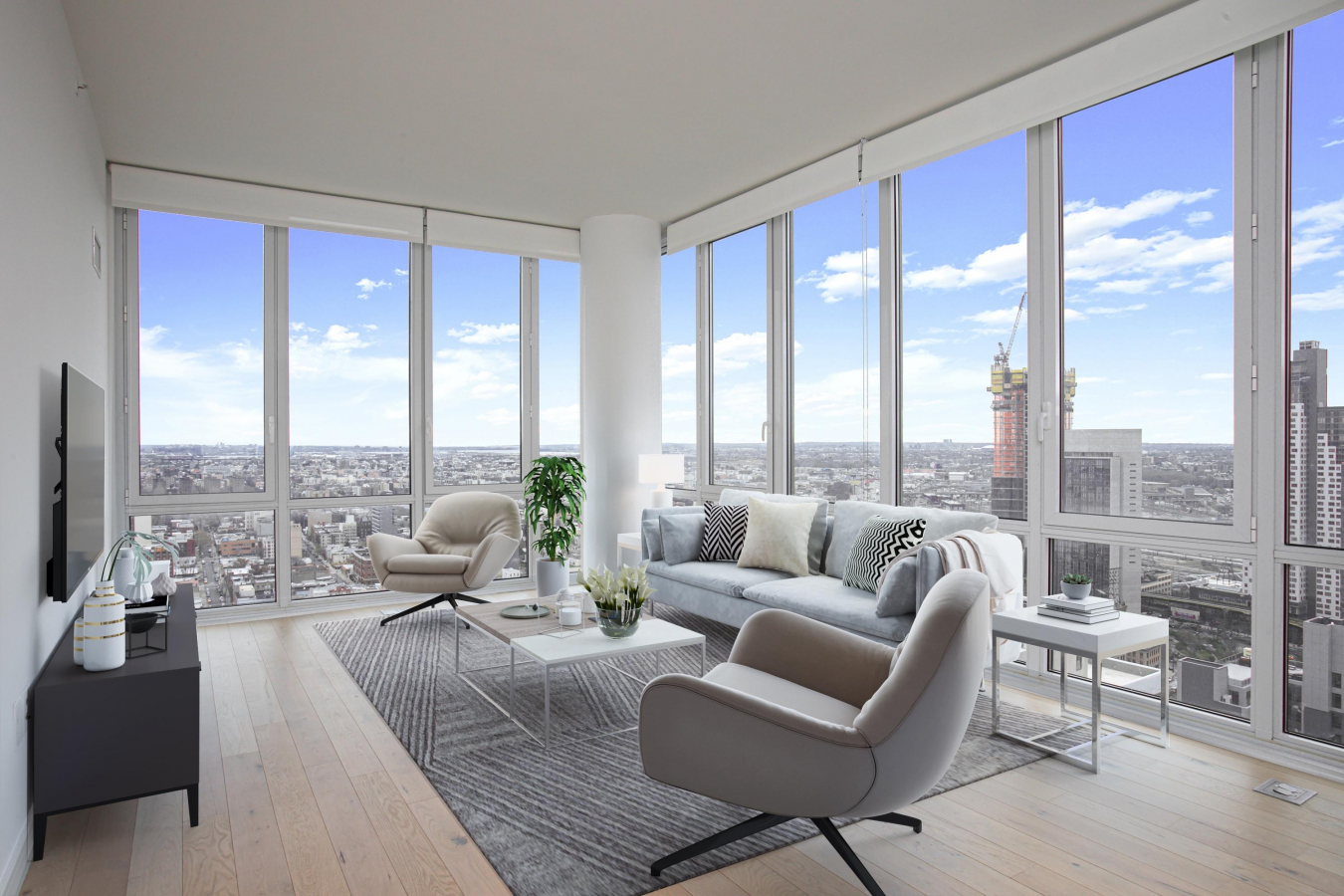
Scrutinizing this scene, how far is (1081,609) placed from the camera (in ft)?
9.82

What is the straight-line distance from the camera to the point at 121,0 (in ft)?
10.2

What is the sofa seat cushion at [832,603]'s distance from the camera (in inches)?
134

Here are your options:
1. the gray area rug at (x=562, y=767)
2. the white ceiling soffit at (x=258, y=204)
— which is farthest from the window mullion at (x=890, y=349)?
the white ceiling soffit at (x=258, y=204)

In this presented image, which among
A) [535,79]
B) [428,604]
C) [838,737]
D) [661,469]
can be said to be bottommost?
[428,604]

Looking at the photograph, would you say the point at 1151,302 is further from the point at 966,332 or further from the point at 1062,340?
the point at 966,332

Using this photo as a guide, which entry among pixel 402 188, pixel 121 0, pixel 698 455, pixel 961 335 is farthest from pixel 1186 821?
pixel 402 188

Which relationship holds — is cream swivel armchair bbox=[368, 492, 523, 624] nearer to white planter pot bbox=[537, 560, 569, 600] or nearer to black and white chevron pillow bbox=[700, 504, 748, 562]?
white planter pot bbox=[537, 560, 569, 600]

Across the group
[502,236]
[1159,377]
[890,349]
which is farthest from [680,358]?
[1159,377]

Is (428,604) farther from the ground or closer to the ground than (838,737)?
closer to the ground

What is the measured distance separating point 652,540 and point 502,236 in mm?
2805

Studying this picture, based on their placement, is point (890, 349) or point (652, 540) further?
point (652, 540)

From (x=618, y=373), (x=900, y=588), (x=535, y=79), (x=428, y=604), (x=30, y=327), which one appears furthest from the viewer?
(x=618, y=373)

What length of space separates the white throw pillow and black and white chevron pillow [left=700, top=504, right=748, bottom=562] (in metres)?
0.12

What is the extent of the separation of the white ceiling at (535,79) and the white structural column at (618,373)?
97 centimetres
